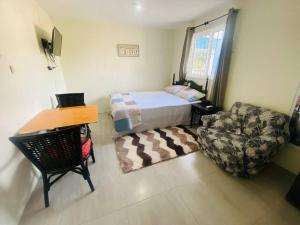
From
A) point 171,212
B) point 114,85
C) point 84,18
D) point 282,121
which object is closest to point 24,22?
point 84,18

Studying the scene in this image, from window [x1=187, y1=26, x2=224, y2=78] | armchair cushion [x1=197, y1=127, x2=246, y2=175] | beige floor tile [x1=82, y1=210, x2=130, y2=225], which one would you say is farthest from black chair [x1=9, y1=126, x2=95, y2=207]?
window [x1=187, y1=26, x2=224, y2=78]

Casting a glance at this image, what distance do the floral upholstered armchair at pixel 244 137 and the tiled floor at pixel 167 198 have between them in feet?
0.79

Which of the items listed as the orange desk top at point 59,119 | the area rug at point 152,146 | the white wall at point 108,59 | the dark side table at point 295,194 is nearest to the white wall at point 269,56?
the dark side table at point 295,194

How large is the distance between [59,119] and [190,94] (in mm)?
2679

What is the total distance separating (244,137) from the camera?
6.42 feet

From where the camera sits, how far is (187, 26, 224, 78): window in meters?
2.87

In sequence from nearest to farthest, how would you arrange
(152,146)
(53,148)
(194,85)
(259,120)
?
1. (53,148)
2. (259,120)
3. (152,146)
4. (194,85)

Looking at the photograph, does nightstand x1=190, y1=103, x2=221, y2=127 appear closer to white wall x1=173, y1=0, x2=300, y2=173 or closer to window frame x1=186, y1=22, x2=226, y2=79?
white wall x1=173, y1=0, x2=300, y2=173

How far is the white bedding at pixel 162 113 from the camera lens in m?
2.83

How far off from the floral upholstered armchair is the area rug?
0.38 metres

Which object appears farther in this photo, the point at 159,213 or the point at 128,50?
the point at 128,50

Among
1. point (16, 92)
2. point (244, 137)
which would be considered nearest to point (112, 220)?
point (16, 92)

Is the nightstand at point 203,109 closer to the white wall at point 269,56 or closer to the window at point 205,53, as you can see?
the white wall at point 269,56

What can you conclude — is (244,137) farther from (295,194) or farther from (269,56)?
(269,56)
